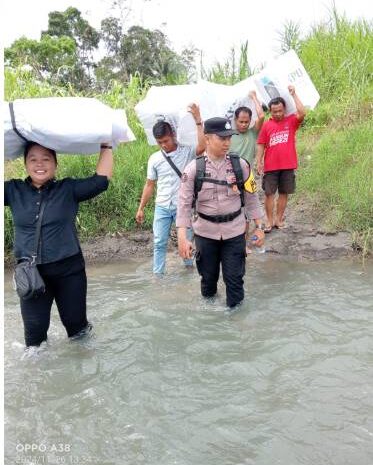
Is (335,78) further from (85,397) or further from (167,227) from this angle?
(85,397)

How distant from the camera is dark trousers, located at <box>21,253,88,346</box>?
10.5 ft

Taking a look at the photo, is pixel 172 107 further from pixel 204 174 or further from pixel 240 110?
pixel 204 174

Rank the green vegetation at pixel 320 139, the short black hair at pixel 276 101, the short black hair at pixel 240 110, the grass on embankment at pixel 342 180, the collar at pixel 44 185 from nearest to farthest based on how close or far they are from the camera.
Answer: the collar at pixel 44 185
the short black hair at pixel 240 110
the short black hair at pixel 276 101
the grass on embankment at pixel 342 180
the green vegetation at pixel 320 139

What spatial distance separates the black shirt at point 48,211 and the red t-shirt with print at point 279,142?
282cm

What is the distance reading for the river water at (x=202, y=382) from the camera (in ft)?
8.57

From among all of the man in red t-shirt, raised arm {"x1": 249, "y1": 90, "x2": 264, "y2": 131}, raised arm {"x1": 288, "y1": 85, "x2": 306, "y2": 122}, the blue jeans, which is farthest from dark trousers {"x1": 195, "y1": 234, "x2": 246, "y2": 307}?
the man in red t-shirt

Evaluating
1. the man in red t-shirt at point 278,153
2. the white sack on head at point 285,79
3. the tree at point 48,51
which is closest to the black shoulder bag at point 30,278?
the white sack on head at point 285,79

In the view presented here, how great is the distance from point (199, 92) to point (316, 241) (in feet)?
7.87

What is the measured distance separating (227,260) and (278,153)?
2034mm

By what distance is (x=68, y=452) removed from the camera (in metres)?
2.62

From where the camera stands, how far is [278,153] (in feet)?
18.3

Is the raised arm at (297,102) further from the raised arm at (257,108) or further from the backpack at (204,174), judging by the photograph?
the backpack at (204,174)

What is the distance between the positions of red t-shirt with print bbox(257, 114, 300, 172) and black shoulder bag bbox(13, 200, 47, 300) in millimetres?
3165

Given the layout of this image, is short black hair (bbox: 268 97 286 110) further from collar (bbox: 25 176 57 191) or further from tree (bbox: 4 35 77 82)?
tree (bbox: 4 35 77 82)
